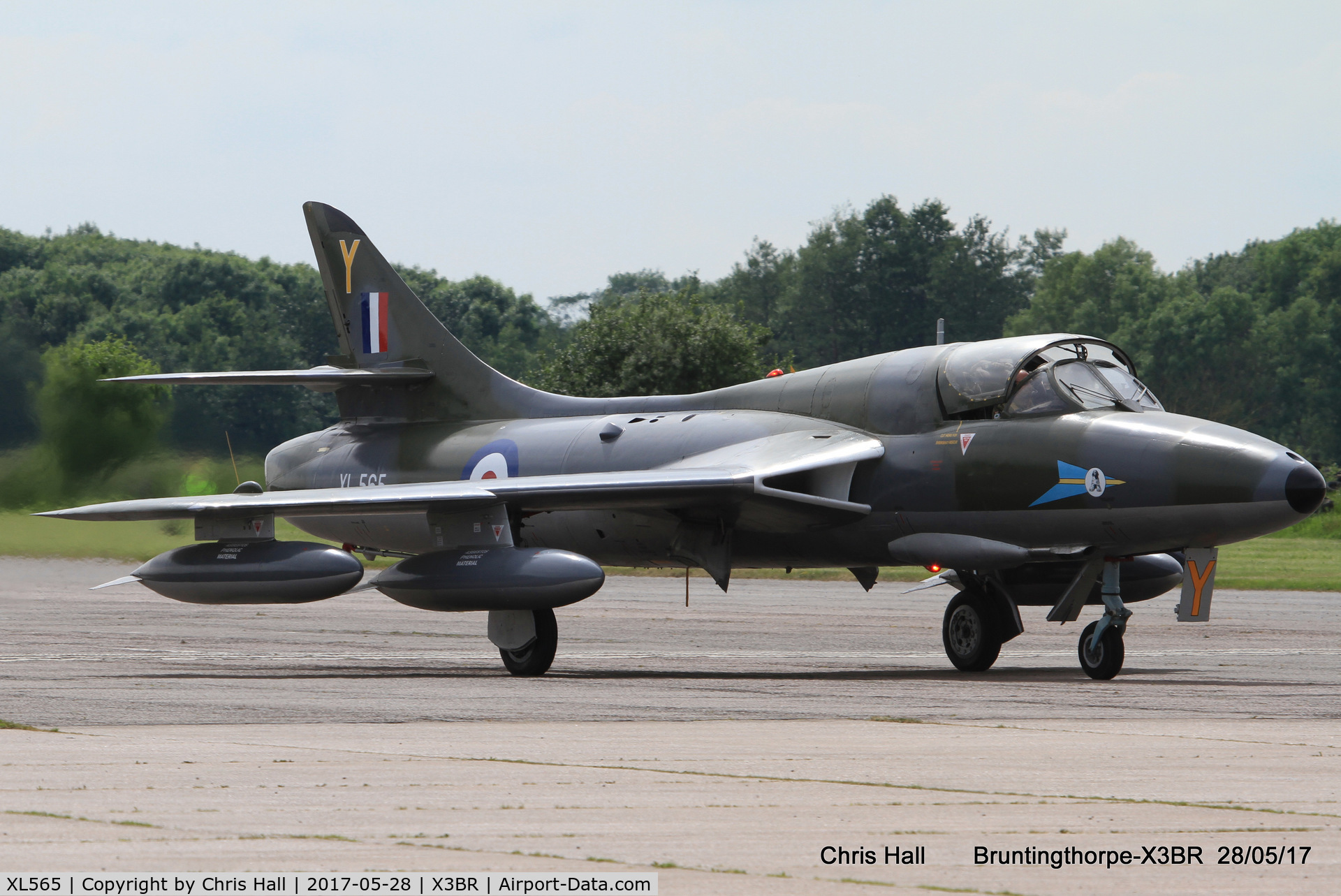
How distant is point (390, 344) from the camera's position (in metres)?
21.0

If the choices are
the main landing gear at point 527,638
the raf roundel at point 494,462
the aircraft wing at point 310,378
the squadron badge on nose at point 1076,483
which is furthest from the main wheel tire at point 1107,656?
the aircraft wing at point 310,378

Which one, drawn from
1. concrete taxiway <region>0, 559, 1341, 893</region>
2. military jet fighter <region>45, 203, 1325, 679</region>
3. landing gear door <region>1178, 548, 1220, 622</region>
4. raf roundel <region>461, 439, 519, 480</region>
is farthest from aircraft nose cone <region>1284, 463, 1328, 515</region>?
raf roundel <region>461, 439, 519, 480</region>

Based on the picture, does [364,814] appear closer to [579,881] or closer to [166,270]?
[579,881]

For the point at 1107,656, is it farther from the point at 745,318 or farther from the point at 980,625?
the point at 745,318

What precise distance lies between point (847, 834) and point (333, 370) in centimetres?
1499

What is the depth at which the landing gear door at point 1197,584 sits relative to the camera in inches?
581

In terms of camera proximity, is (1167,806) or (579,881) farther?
(1167,806)

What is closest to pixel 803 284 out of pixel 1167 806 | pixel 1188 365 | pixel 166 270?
pixel 1188 365

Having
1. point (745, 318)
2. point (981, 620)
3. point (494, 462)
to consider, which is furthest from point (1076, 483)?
point (745, 318)

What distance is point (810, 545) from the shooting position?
16.6 m

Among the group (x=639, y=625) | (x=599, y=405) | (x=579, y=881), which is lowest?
(x=639, y=625)

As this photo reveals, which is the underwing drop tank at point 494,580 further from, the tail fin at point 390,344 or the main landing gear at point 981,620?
the tail fin at point 390,344

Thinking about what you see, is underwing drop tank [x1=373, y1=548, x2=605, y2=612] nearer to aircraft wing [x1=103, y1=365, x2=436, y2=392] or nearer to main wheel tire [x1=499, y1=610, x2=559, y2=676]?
main wheel tire [x1=499, y1=610, x2=559, y2=676]
